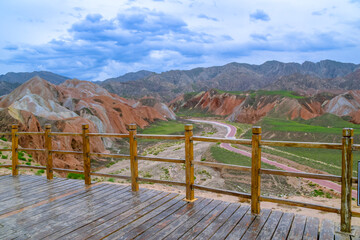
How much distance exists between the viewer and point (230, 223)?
15.8 ft

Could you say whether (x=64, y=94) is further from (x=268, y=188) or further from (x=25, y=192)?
(x=25, y=192)

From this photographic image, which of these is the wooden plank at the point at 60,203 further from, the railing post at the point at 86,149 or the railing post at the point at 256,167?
the railing post at the point at 256,167

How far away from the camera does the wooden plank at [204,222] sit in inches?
175

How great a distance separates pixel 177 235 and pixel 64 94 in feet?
159

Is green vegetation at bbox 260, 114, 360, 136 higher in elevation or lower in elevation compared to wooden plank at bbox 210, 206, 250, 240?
lower

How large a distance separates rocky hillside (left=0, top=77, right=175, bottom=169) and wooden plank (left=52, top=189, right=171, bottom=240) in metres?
12.9

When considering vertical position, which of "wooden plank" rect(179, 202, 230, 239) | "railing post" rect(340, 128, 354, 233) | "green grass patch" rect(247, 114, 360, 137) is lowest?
"green grass patch" rect(247, 114, 360, 137)

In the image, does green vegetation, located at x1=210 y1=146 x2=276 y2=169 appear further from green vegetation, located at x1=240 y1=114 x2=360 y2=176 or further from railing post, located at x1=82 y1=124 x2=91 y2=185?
railing post, located at x1=82 y1=124 x2=91 y2=185

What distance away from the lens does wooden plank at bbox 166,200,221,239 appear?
447cm

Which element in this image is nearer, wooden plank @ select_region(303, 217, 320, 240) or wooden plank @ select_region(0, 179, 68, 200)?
wooden plank @ select_region(303, 217, 320, 240)

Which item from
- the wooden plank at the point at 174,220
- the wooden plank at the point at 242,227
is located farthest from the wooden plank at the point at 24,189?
the wooden plank at the point at 242,227

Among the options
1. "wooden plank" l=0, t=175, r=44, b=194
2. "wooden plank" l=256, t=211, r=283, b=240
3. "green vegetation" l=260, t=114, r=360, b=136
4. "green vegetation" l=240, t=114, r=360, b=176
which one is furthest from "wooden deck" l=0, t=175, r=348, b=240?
"green vegetation" l=260, t=114, r=360, b=136

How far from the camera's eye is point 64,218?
5238 millimetres

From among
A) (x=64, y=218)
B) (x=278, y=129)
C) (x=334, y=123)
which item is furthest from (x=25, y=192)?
(x=334, y=123)
